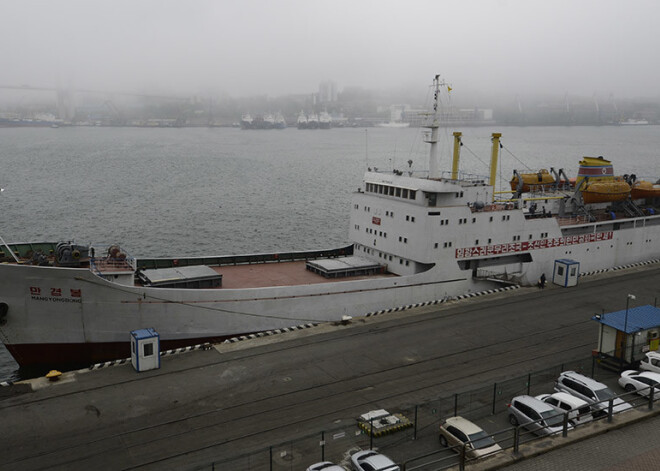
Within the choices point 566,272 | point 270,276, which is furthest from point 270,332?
point 566,272

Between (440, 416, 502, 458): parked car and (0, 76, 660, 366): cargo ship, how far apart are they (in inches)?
408

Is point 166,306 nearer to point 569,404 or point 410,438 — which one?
point 410,438

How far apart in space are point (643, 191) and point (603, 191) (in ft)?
17.1

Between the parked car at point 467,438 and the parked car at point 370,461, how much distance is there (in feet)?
5.92

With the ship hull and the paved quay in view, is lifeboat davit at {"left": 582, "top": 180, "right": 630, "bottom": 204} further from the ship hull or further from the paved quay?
the paved quay

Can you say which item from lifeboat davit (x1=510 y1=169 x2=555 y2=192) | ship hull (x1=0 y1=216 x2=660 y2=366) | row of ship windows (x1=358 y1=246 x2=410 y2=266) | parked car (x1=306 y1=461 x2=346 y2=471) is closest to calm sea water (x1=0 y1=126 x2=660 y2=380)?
ship hull (x1=0 y1=216 x2=660 y2=366)

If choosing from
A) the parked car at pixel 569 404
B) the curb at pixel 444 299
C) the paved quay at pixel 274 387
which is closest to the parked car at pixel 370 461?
the paved quay at pixel 274 387

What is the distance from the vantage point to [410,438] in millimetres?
13820

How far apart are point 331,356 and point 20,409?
9.40 meters

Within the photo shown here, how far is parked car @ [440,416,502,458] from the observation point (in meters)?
12.4

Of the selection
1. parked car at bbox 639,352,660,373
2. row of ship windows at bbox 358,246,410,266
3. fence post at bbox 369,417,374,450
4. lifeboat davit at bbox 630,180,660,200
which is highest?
lifeboat davit at bbox 630,180,660,200

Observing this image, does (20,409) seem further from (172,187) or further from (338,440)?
(172,187)

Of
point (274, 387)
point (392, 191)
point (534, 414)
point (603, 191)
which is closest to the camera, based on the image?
point (534, 414)

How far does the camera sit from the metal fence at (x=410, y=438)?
1268 cm
